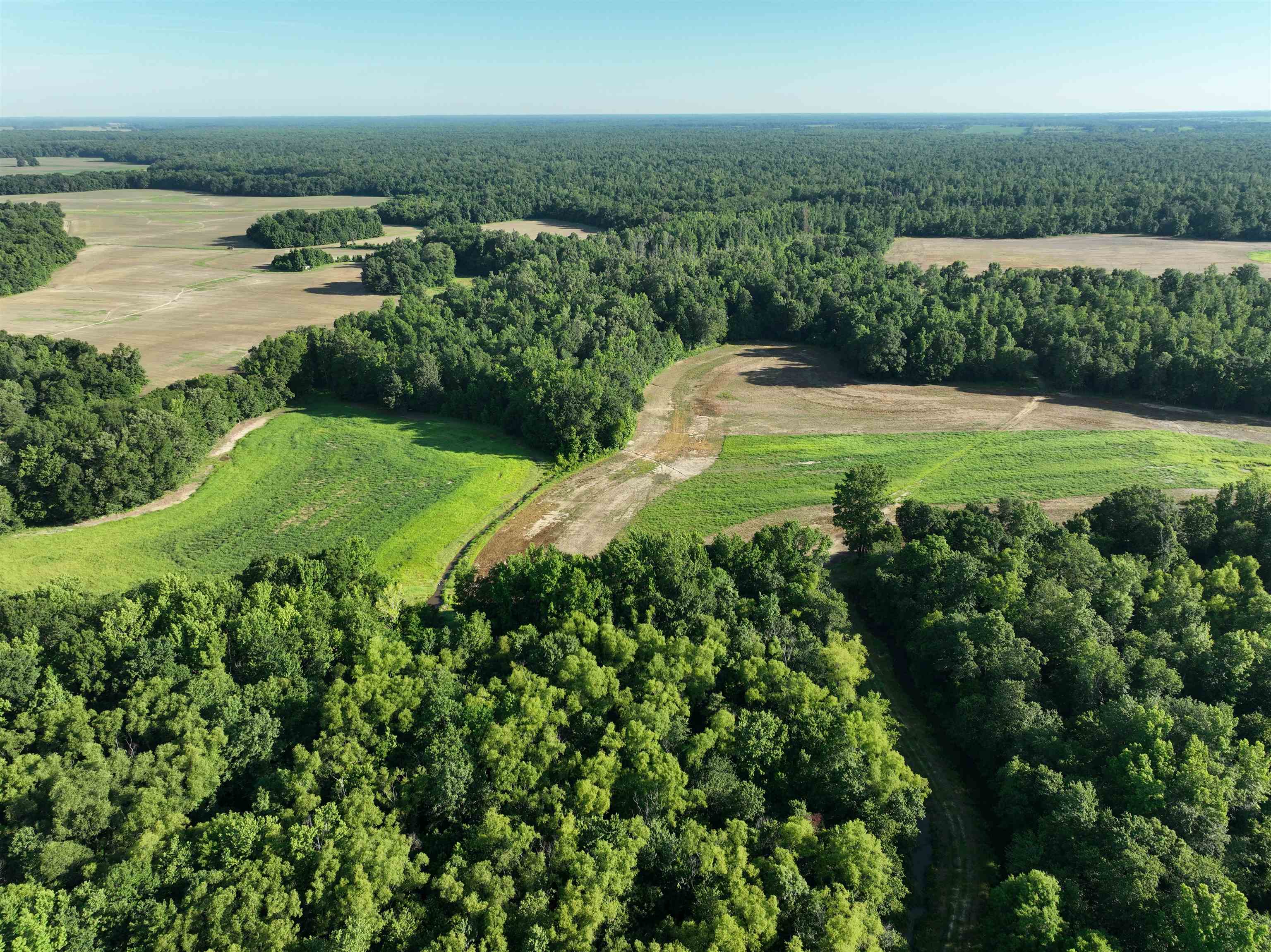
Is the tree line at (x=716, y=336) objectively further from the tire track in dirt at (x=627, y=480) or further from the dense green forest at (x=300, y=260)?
the dense green forest at (x=300, y=260)

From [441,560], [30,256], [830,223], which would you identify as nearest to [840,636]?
[441,560]

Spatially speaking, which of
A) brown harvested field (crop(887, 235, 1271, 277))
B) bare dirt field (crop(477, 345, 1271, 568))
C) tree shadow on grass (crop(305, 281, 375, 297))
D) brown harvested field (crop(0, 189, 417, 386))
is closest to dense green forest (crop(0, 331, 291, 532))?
brown harvested field (crop(0, 189, 417, 386))

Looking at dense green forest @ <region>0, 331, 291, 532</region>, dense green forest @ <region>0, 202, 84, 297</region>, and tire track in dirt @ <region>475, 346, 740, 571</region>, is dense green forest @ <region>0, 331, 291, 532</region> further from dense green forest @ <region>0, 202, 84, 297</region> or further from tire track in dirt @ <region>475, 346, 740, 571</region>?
dense green forest @ <region>0, 202, 84, 297</region>

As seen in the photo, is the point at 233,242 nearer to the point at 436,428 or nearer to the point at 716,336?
the point at 716,336

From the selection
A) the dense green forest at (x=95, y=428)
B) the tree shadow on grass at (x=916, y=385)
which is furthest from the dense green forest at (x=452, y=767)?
the tree shadow on grass at (x=916, y=385)

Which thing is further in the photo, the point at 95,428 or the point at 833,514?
the point at 833,514

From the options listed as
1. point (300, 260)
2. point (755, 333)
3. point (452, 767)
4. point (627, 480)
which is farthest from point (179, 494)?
point (300, 260)
